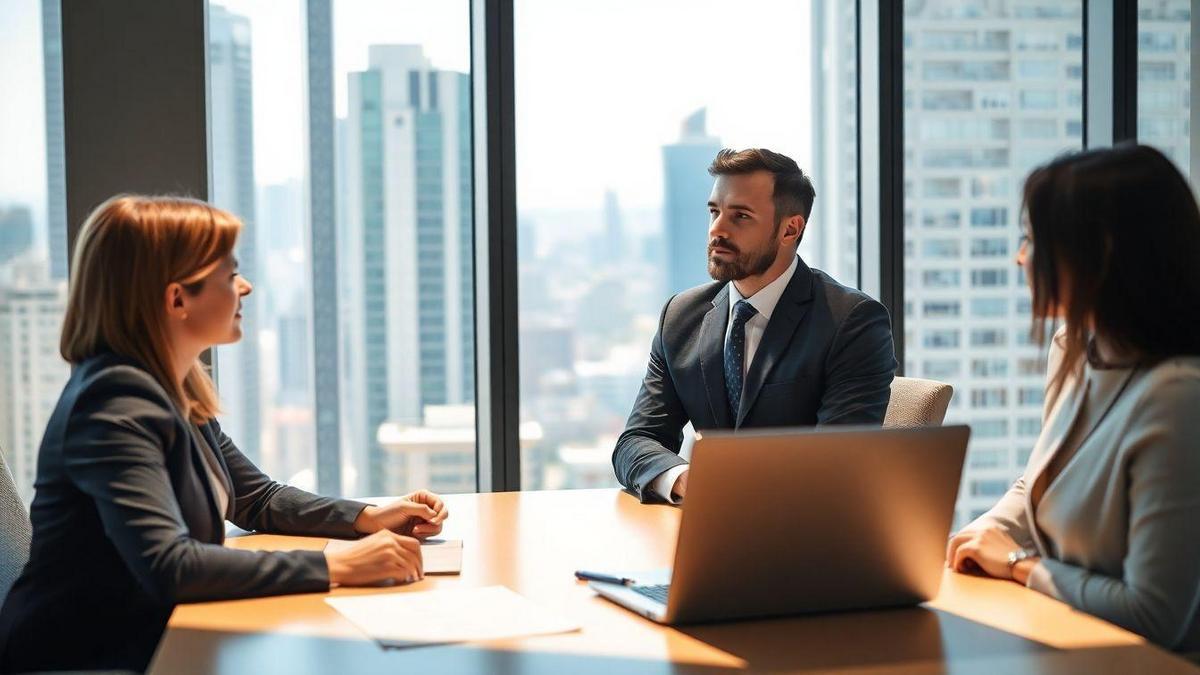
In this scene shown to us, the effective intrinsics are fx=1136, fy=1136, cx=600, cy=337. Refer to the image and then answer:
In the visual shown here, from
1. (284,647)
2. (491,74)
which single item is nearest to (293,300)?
(491,74)

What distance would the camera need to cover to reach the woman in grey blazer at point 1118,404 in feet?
4.88

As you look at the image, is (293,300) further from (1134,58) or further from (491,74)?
(1134,58)

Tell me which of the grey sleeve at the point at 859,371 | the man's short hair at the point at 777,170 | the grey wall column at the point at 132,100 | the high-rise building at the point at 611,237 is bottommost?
the grey sleeve at the point at 859,371

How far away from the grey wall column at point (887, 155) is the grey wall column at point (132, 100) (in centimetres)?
207

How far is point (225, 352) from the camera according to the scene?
331 cm

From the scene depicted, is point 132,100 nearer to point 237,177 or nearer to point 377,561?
point 237,177

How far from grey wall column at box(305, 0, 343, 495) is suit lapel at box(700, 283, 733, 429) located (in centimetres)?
123

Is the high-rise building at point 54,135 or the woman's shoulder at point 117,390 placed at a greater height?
the high-rise building at point 54,135

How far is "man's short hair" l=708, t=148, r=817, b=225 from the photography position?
2.86 m

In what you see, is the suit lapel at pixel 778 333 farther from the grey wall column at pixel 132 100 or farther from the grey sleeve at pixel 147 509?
the grey wall column at pixel 132 100

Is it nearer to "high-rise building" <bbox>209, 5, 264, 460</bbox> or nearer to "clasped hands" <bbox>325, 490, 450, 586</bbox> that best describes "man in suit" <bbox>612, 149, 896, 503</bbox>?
"clasped hands" <bbox>325, 490, 450, 586</bbox>

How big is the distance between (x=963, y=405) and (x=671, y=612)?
107 inches

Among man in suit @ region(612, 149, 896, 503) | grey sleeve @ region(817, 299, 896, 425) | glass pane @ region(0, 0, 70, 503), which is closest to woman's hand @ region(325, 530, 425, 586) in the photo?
man in suit @ region(612, 149, 896, 503)

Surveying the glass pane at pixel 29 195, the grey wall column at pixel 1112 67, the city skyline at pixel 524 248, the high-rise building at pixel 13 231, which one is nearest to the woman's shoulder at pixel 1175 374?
the city skyline at pixel 524 248
